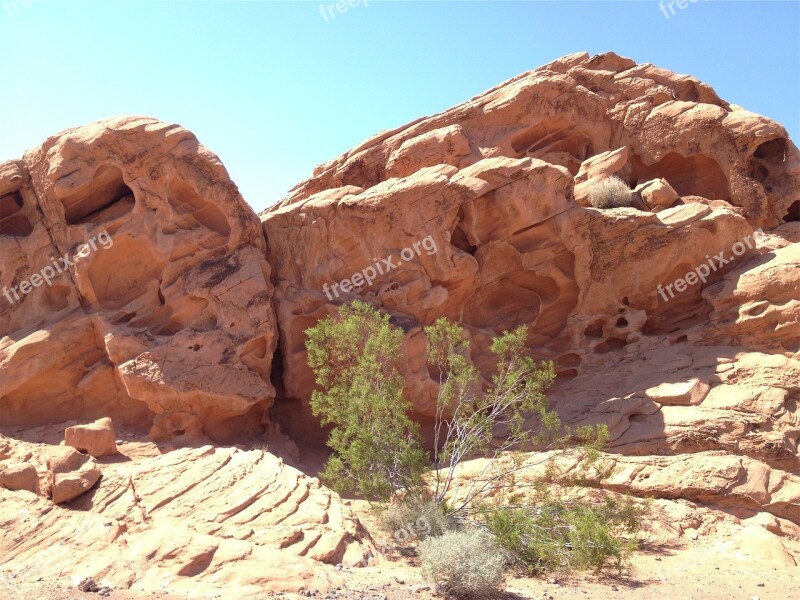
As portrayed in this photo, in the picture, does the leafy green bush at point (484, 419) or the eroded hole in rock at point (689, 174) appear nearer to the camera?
the leafy green bush at point (484, 419)

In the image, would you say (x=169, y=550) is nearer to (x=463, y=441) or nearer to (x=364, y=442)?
(x=364, y=442)

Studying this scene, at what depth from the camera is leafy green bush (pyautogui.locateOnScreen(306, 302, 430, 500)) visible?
39.1ft

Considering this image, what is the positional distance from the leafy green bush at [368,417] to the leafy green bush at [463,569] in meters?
2.60

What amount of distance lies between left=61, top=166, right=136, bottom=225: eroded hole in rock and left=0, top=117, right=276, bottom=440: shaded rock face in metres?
0.03

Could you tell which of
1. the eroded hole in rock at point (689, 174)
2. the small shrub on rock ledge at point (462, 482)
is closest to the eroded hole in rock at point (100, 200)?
the small shrub on rock ledge at point (462, 482)

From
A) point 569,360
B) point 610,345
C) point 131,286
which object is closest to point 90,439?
point 131,286

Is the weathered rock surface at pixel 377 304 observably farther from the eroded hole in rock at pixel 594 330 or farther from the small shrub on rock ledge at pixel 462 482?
the small shrub on rock ledge at pixel 462 482

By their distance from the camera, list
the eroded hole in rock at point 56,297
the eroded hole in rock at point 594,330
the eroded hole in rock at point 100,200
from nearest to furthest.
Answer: the eroded hole in rock at point 56,297 < the eroded hole in rock at point 100,200 < the eroded hole in rock at point 594,330

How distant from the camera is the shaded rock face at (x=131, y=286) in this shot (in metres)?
14.6

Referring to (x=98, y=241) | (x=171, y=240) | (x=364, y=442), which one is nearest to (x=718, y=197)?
(x=364, y=442)

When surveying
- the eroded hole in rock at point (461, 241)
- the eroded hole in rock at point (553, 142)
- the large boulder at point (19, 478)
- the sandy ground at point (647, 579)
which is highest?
the eroded hole in rock at point (553, 142)

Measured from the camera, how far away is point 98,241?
50.4 feet

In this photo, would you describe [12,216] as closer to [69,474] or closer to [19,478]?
[19,478]

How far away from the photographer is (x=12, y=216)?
16156 millimetres
